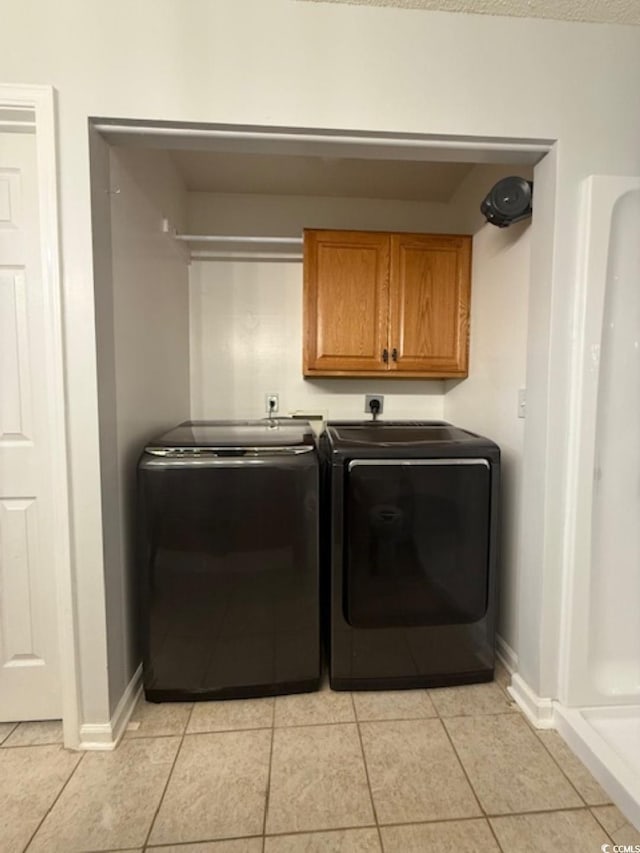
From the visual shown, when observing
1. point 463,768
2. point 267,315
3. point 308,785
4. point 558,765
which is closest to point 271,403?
point 267,315

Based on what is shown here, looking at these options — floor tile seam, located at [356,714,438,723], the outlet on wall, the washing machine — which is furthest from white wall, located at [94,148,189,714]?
the outlet on wall

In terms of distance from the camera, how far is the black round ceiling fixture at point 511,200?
5.26 ft

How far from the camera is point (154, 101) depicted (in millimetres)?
1281

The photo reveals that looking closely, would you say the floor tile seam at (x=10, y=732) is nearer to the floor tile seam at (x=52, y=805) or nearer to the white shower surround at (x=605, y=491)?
the floor tile seam at (x=52, y=805)

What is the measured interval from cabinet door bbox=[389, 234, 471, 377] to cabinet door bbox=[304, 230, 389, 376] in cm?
7

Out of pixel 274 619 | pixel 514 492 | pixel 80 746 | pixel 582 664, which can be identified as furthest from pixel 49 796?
pixel 514 492

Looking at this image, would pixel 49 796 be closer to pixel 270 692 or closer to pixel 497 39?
pixel 270 692

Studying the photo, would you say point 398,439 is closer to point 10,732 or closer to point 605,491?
point 605,491

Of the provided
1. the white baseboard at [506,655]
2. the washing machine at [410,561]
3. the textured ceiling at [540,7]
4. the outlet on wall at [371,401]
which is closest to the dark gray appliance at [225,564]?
the washing machine at [410,561]

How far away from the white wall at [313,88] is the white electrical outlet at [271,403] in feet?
4.14

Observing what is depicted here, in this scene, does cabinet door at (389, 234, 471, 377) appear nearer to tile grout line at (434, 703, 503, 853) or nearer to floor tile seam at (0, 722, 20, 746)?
tile grout line at (434, 703, 503, 853)

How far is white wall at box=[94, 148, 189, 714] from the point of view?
55.9 inches

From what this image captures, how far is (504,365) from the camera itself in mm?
1880

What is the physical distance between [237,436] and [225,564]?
0.52 meters
